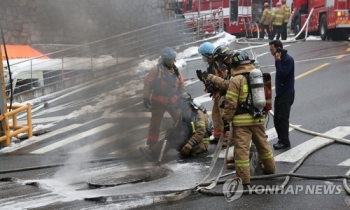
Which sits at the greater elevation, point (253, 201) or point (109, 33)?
point (109, 33)

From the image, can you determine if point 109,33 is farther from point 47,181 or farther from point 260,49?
point 260,49

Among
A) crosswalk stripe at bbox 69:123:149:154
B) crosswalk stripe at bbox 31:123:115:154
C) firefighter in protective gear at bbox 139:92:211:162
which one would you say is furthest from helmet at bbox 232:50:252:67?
crosswalk stripe at bbox 31:123:115:154

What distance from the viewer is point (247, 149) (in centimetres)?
635

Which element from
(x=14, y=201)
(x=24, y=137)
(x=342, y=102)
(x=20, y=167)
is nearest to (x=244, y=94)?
(x=14, y=201)

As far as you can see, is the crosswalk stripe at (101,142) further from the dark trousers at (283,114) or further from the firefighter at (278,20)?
the firefighter at (278,20)

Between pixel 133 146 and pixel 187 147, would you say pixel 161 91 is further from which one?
pixel 133 146

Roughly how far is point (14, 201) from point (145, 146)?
2.67 m

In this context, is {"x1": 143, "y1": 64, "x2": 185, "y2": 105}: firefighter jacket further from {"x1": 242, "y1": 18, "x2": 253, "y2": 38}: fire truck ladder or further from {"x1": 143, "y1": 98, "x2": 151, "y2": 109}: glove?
{"x1": 242, "y1": 18, "x2": 253, "y2": 38}: fire truck ladder

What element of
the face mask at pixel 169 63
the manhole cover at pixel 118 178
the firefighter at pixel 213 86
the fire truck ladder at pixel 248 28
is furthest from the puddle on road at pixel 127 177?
the fire truck ladder at pixel 248 28

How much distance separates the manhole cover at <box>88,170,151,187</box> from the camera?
6.93 m

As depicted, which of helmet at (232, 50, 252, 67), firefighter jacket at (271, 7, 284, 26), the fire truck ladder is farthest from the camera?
the fire truck ladder

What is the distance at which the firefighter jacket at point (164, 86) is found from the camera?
26.8ft

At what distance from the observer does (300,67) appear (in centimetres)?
1562

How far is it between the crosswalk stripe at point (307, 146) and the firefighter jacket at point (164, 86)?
5.96ft
